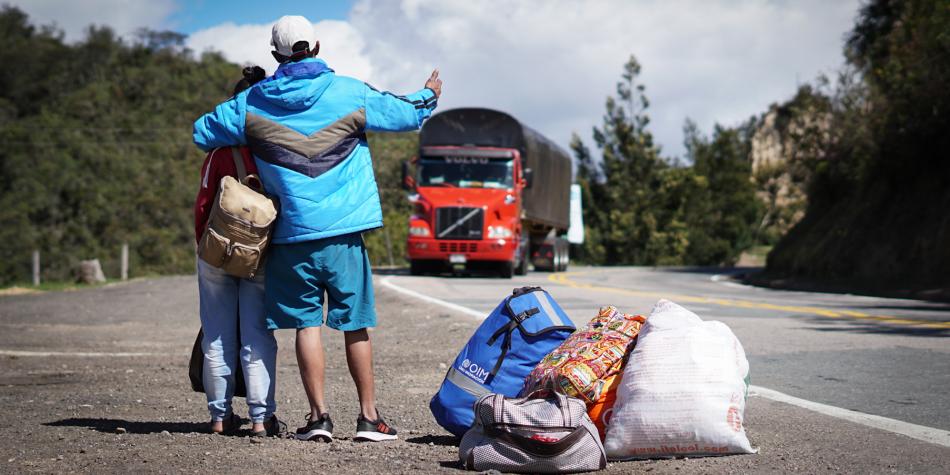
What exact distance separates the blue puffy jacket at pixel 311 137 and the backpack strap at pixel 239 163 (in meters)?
0.06

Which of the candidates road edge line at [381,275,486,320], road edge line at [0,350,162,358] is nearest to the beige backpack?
road edge line at [0,350,162,358]

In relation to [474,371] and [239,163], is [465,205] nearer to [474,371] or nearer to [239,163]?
[474,371]

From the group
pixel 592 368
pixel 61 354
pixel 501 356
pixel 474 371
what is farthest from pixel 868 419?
pixel 61 354

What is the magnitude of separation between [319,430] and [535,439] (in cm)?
114

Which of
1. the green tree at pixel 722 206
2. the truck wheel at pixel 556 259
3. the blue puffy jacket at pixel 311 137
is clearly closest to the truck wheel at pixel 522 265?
the truck wheel at pixel 556 259

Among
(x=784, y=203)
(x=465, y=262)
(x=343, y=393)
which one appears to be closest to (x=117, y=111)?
(x=784, y=203)

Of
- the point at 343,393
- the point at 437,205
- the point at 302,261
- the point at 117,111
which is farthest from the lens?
the point at 117,111

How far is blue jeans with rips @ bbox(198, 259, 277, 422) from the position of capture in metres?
5.27

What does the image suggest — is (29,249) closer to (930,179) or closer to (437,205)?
(437,205)

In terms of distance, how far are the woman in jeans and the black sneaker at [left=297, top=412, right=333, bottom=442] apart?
24cm

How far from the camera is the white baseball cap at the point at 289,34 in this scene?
516 cm

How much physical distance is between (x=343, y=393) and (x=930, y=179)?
79.6ft

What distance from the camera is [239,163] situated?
5191 mm

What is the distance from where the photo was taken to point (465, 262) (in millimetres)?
27094
